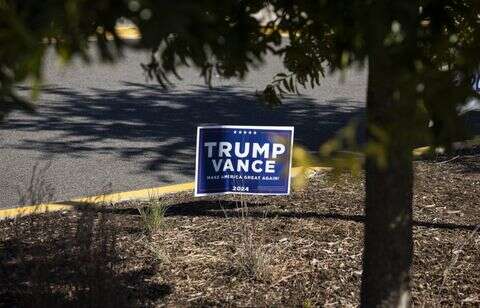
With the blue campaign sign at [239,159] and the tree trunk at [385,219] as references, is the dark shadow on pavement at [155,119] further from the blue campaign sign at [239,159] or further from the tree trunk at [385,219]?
the tree trunk at [385,219]

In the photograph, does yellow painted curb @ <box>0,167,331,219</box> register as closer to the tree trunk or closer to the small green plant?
the small green plant

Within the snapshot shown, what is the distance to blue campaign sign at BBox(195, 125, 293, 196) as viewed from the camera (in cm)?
621

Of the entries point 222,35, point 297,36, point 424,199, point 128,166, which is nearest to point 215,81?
point 128,166

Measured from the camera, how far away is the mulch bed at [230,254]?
4.83m

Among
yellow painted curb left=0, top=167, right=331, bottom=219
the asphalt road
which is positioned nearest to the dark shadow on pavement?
the asphalt road

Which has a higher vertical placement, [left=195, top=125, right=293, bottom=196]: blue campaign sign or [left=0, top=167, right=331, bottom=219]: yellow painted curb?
[left=195, top=125, right=293, bottom=196]: blue campaign sign

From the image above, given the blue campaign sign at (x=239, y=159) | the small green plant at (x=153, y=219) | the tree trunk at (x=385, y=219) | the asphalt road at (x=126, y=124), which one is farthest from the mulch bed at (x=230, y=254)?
the tree trunk at (x=385, y=219)

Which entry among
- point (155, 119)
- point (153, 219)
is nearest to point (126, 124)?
point (155, 119)

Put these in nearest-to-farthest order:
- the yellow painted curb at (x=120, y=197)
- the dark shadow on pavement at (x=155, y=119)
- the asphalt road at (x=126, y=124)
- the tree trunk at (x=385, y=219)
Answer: the tree trunk at (x=385, y=219), the yellow painted curb at (x=120, y=197), the asphalt road at (x=126, y=124), the dark shadow on pavement at (x=155, y=119)

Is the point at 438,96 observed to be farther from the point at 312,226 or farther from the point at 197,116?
the point at 197,116

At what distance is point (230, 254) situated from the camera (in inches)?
229

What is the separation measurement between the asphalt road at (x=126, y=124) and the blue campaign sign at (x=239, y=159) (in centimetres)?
75

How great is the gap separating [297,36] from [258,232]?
275 cm

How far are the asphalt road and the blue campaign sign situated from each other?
752 mm
